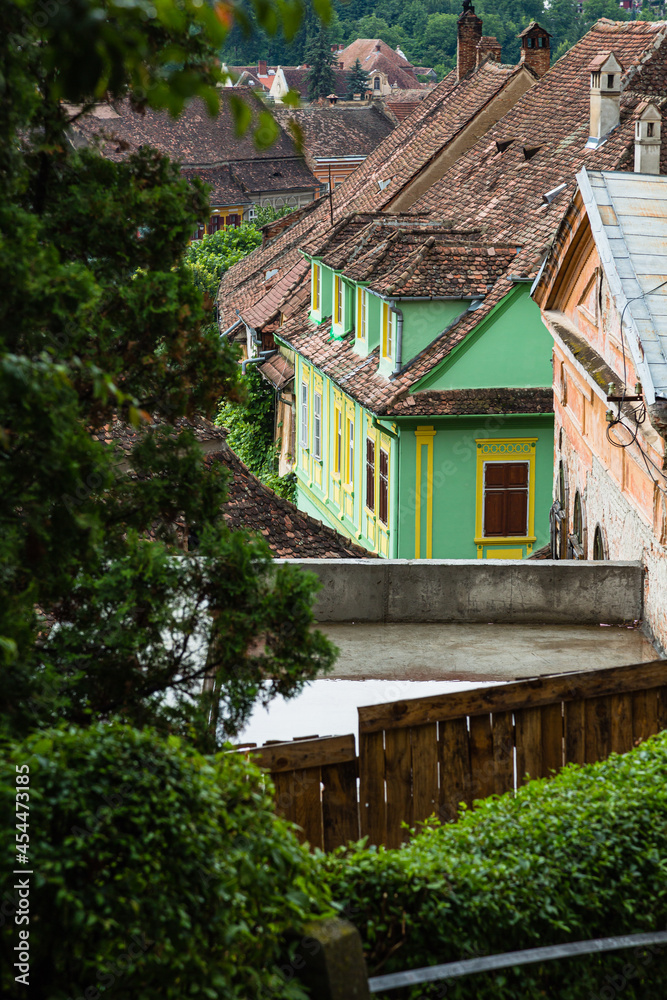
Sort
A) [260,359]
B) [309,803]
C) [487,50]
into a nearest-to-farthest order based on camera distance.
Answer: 1. [309,803]
2. [260,359]
3. [487,50]

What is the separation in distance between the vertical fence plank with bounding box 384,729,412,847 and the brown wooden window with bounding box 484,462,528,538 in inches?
662

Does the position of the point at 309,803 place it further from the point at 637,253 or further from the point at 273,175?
the point at 273,175

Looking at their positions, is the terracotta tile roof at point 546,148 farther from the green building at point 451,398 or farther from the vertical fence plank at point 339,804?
the vertical fence plank at point 339,804

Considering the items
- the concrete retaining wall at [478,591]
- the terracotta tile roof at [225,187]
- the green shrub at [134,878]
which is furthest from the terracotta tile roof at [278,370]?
the terracotta tile roof at [225,187]

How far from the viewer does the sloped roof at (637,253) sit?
1093 cm

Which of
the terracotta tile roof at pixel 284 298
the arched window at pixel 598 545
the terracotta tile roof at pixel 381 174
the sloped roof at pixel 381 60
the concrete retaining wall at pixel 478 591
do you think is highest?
the sloped roof at pixel 381 60

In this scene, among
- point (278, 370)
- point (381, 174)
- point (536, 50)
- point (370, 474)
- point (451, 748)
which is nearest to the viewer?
point (451, 748)

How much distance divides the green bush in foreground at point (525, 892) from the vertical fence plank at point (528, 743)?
6.08ft

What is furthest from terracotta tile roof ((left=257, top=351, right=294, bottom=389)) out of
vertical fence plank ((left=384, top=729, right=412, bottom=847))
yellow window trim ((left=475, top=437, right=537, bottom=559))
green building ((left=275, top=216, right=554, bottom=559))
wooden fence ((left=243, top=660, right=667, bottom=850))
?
vertical fence plank ((left=384, top=729, right=412, bottom=847))

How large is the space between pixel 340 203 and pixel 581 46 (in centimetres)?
→ 1050

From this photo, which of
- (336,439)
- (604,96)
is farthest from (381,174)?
(604,96)

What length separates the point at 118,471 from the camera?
509 cm

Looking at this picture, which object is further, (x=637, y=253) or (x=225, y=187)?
(x=225, y=187)

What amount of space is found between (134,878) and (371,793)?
3687 mm
